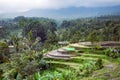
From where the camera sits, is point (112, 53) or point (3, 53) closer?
point (112, 53)

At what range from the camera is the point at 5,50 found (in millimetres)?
35312

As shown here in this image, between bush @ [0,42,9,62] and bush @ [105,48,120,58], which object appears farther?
bush @ [0,42,9,62]

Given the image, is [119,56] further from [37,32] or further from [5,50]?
[37,32]

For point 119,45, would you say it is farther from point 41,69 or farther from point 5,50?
point 5,50

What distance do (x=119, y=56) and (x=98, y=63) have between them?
18.4 ft

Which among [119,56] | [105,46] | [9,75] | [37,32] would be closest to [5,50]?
[9,75]

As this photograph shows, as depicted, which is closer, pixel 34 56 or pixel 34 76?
pixel 34 76

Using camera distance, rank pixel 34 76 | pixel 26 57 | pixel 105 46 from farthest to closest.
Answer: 1. pixel 105 46
2. pixel 26 57
3. pixel 34 76

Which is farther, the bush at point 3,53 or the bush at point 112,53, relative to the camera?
the bush at point 3,53

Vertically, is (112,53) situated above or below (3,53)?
above

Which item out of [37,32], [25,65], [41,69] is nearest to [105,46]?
[41,69]

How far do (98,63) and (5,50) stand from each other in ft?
54.9

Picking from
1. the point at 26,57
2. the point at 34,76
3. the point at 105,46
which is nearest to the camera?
the point at 34,76

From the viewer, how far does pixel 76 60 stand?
28141 millimetres
